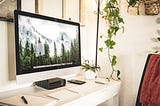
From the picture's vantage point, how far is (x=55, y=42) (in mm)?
1665

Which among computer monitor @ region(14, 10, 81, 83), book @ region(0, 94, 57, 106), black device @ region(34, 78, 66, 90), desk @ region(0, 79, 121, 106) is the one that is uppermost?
computer monitor @ region(14, 10, 81, 83)

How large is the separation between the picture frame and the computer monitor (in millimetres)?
176

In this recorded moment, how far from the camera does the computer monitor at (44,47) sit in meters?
1.35

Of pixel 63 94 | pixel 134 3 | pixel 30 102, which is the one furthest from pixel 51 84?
pixel 134 3

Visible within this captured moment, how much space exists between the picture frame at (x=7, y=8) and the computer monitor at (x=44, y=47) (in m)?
0.18

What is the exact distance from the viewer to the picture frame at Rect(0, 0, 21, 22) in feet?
4.71

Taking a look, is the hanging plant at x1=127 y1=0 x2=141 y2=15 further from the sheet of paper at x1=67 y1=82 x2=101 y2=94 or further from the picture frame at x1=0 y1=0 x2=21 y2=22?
the picture frame at x1=0 y1=0 x2=21 y2=22

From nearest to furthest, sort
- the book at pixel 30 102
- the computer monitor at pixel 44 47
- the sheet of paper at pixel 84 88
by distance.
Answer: the book at pixel 30 102 < the computer monitor at pixel 44 47 < the sheet of paper at pixel 84 88

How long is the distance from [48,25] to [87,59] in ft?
3.29

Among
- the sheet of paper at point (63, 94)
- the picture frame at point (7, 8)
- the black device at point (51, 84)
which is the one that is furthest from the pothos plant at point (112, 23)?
the picture frame at point (7, 8)

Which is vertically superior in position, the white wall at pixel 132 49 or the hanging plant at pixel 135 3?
the hanging plant at pixel 135 3

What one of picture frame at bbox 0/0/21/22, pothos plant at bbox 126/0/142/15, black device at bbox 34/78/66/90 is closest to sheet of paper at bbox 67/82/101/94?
black device at bbox 34/78/66/90

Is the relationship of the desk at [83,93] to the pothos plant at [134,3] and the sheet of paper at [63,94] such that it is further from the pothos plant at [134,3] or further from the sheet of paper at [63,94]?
the pothos plant at [134,3]

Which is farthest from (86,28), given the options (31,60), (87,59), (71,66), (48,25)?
(31,60)
